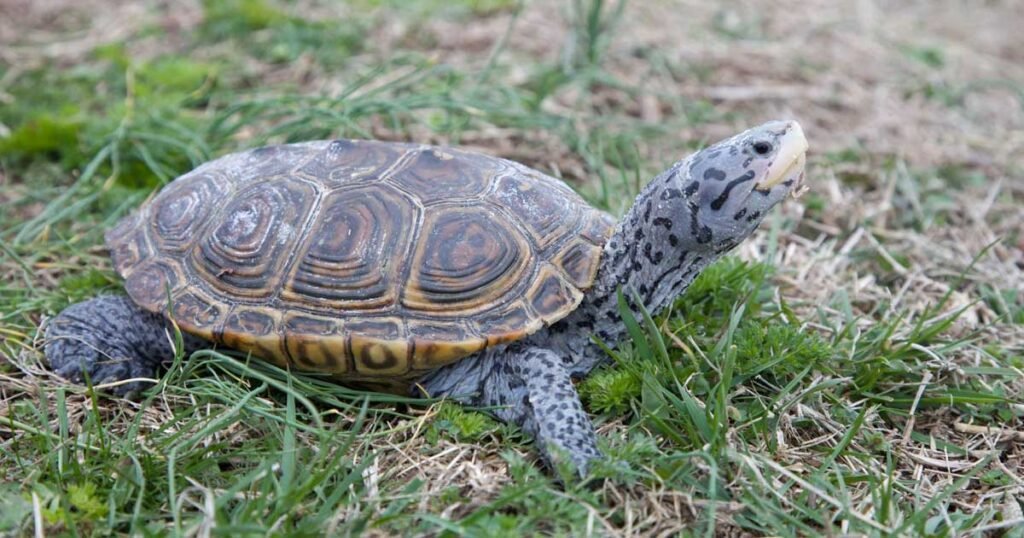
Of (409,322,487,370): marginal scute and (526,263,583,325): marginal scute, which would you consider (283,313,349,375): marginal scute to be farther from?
(526,263,583,325): marginal scute

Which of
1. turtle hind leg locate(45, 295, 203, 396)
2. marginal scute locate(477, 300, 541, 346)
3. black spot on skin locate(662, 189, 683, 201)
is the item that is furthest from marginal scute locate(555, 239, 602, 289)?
turtle hind leg locate(45, 295, 203, 396)

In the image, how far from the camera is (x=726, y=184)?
9.70 feet

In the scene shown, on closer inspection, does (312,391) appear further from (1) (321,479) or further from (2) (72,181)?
(2) (72,181)

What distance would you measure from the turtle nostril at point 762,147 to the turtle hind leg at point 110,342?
2.37 m

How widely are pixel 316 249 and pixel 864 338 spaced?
236 centimetres

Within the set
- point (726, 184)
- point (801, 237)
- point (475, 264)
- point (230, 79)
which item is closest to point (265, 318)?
point (475, 264)

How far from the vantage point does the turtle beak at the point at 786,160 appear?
2.91 meters

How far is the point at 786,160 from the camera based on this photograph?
2.91 m

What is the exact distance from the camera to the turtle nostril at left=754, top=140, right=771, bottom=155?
2.94 meters

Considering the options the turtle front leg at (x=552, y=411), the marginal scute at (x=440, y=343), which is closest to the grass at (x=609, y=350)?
the turtle front leg at (x=552, y=411)

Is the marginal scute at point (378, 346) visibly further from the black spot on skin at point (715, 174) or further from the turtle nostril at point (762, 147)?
the turtle nostril at point (762, 147)

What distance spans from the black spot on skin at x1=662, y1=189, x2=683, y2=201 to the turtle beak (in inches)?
11.2

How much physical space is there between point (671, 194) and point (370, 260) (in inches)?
47.3

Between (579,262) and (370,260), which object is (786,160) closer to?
(579,262)
